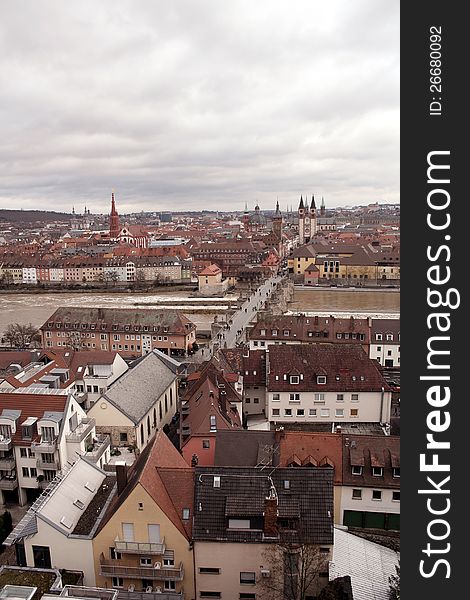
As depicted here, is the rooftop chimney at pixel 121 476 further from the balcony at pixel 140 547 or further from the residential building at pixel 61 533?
the balcony at pixel 140 547

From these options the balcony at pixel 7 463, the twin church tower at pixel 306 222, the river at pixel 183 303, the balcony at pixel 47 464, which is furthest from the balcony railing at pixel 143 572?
the twin church tower at pixel 306 222

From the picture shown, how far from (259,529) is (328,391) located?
14.3m


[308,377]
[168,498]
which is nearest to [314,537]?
[168,498]

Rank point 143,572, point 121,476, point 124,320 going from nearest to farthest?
point 143,572 → point 121,476 → point 124,320

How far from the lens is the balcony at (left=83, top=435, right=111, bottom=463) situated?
21250 millimetres

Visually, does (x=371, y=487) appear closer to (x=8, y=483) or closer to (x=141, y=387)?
(x=141, y=387)

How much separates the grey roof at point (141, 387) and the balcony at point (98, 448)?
157 centimetres

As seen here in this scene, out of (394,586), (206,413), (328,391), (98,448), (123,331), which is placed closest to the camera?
(394,586)

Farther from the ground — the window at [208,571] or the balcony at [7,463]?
the balcony at [7,463]

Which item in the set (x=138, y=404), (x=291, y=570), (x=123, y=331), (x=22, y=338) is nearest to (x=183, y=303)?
(x=123, y=331)

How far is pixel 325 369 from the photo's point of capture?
91.4 ft

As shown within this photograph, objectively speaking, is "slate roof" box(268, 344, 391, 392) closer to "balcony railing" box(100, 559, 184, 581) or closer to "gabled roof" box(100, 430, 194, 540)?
"gabled roof" box(100, 430, 194, 540)

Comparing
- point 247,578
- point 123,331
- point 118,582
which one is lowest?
point 118,582

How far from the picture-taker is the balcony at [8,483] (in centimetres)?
2080
